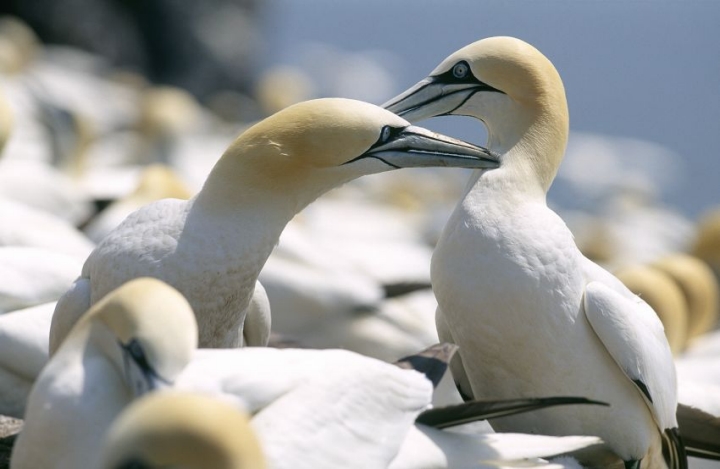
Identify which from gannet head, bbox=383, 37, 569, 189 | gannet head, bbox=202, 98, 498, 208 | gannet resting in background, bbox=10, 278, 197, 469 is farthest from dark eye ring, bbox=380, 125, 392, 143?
gannet resting in background, bbox=10, 278, 197, 469

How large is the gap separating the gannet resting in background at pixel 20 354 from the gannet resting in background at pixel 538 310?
5.27 feet

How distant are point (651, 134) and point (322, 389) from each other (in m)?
53.6

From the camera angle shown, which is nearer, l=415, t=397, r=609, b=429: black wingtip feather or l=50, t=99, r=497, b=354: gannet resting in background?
l=415, t=397, r=609, b=429: black wingtip feather

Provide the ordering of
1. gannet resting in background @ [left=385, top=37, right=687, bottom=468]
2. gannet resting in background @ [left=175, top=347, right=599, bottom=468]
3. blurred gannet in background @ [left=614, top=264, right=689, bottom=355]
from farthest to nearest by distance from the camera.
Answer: blurred gannet in background @ [left=614, top=264, right=689, bottom=355] < gannet resting in background @ [left=385, top=37, right=687, bottom=468] < gannet resting in background @ [left=175, top=347, right=599, bottom=468]

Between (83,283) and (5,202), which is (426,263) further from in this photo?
(83,283)

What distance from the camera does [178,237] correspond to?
158 inches

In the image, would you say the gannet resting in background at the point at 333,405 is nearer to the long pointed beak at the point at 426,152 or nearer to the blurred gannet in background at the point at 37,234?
the long pointed beak at the point at 426,152

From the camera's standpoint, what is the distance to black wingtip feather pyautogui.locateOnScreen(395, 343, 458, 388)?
3.95 metres

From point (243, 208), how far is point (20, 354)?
4.62 ft

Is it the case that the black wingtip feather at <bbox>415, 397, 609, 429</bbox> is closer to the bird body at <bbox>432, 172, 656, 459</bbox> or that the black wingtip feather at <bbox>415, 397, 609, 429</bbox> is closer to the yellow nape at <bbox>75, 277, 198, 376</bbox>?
the bird body at <bbox>432, 172, 656, 459</bbox>

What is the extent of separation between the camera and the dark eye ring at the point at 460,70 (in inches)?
183

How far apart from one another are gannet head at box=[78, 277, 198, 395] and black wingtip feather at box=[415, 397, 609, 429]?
89cm

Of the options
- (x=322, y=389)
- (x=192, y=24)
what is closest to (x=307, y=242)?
(x=322, y=389)

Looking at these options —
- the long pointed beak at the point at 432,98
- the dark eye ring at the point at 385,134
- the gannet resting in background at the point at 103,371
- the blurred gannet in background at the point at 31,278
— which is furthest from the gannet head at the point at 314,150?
the blurred gannet in background at the point at 31,278
